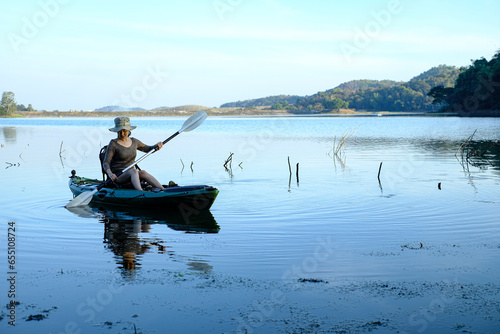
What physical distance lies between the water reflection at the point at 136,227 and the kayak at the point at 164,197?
0.19m

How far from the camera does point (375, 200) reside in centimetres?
1453

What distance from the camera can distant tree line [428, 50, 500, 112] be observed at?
95.6 meters

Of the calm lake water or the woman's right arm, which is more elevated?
the woman's right arm

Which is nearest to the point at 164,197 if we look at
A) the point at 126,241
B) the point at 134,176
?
the point at 134,176

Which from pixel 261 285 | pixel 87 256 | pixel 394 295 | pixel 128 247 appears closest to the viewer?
pixel 394 295

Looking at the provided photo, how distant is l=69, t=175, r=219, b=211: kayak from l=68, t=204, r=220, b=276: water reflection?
0.19 m

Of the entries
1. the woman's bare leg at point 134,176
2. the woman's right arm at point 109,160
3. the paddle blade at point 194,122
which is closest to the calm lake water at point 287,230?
the woman's bare leg at point 134,176

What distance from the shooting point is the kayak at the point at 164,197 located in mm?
12594

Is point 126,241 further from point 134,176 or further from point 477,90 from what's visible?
point 477,90

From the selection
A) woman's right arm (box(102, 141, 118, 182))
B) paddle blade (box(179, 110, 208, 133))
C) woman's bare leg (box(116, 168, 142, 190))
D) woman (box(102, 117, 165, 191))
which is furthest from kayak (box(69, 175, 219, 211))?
paddle blade (box(179, 110, 208, 133))

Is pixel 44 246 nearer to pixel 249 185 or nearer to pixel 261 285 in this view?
pixel 261 285

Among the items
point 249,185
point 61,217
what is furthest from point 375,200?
point 61,217

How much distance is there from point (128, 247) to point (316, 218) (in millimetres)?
4684

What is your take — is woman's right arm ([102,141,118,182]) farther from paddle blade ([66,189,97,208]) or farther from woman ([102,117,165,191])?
paddle blade ([66,189,97,208])
